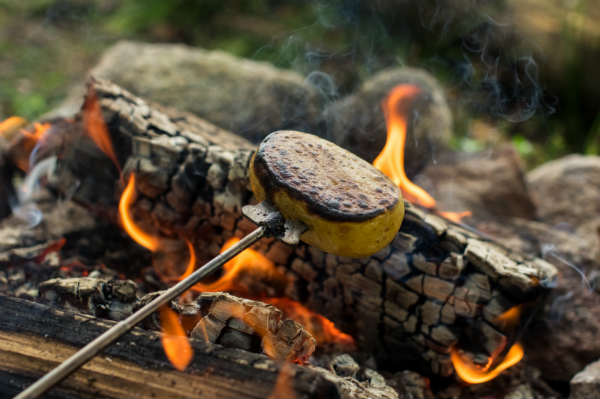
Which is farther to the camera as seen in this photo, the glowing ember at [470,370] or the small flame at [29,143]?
the small flame at [29,143]

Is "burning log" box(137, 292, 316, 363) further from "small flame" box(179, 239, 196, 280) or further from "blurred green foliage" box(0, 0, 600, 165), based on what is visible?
"blurred green foliage" box(0, 0, 600, 165)

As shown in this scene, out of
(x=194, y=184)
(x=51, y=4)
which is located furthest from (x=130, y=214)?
(x=51, y=4)

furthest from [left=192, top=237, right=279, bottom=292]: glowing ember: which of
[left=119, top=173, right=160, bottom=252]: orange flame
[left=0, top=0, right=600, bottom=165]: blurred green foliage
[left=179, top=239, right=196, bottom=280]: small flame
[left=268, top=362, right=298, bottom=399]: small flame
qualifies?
[left=0, top=0, right=600, bottom=165]: blurred green foliage

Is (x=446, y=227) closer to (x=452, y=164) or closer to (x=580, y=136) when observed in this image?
(x=452, y=164)

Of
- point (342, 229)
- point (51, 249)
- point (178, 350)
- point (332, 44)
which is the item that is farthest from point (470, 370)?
point (332, 44)

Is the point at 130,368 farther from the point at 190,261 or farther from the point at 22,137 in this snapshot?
the point at 22,137

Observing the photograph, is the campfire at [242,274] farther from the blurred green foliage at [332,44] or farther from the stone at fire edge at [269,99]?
the blurred green foliage at [332,44]

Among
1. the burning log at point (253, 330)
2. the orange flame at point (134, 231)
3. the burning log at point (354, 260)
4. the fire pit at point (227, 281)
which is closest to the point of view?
the fire pit at point (227, 281)

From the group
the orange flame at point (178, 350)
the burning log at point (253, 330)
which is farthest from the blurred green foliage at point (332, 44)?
the orange flame at point (178, 350)
